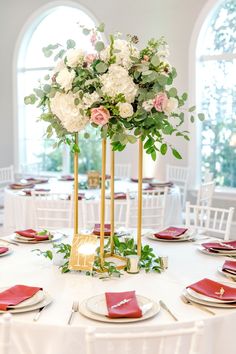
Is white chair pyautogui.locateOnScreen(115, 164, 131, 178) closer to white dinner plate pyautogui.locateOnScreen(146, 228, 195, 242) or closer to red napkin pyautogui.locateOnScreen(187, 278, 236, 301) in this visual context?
white dinner plate pyautogui.locateOnScreen(146, 228, 195, 242)

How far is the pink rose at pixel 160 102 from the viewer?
82.0 inches

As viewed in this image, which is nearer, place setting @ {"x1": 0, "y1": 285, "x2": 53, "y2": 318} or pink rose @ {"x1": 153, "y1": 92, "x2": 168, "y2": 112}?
place setting @ {"x1": 0, "y1": 285, "x2": 53, "y2": 318}

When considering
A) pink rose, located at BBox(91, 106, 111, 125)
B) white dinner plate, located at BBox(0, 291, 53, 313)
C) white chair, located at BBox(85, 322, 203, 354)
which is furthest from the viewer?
pink rose, located at BBox(91, 106, 111, 125)

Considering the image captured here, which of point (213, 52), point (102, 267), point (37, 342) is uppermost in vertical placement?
point (213, 52)

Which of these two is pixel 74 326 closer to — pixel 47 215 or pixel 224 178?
pixel 47 215

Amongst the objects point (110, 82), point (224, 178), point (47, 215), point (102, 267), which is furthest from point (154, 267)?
point (224, 178)

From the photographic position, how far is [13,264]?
8.02 feet

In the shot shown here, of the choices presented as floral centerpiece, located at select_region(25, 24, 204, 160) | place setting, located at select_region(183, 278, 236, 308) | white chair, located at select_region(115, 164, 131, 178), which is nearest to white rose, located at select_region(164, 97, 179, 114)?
floral centerpiece, located at select_region(25, 24, 204, 160)

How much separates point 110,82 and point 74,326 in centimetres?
98

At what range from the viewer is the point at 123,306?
1.84 meters

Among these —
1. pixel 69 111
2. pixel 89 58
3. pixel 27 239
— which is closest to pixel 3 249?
pixel 27 239

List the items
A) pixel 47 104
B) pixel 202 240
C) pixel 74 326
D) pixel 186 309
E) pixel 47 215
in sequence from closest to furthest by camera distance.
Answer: pixel 74 326 → pixel 186 309 → pixel 47 104 → pixel 202 240 → pixel 47 215

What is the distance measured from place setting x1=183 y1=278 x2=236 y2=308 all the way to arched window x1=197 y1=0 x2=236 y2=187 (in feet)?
15.1

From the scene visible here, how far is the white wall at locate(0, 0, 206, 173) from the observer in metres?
6.45
